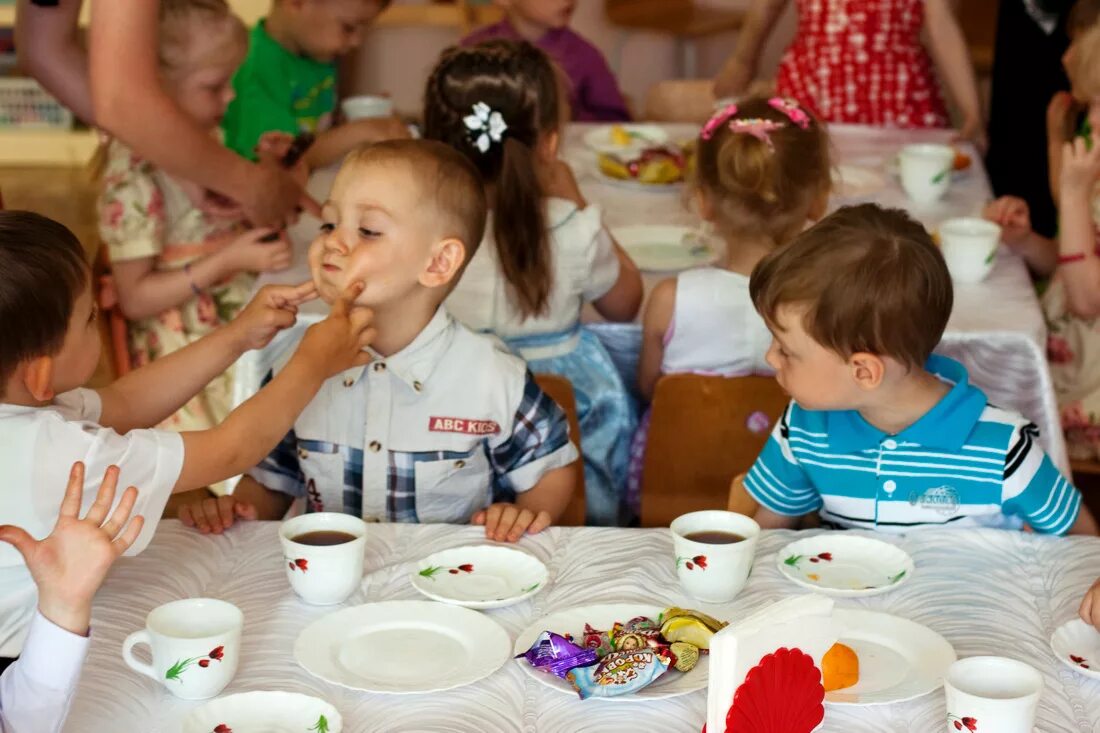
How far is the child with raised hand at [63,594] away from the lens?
3.84 ft

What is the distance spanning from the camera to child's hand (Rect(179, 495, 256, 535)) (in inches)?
63.3

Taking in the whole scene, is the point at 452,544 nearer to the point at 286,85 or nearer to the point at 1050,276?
the point at 1050,276

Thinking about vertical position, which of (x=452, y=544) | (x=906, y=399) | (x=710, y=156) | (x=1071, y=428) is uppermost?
(x=710, y=156)

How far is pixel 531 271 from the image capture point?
2283 millimetres

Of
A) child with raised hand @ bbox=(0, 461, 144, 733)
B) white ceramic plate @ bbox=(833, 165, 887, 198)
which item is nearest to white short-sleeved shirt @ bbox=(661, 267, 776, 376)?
white ceramic plate @ bbox=(833, 165, 887, 198)

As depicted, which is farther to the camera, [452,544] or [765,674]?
[452,544]

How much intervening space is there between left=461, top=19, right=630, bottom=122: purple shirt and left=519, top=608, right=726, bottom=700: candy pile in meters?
2.68

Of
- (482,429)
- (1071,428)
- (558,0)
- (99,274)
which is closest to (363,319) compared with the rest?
(482,429)

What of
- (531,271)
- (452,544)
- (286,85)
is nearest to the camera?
(452,544)

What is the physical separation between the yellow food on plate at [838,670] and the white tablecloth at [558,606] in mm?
36

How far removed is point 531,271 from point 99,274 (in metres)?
0.90

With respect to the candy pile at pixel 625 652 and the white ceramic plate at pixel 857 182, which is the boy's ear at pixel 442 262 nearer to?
the candy pile at pixel 625 652

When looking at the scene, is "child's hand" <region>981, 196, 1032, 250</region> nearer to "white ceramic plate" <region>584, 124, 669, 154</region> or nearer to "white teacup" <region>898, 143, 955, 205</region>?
"white teacup" <region>898, 143, 955, 205</region>

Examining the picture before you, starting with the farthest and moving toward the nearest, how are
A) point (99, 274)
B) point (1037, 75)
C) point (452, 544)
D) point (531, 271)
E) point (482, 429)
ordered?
point (1037, 75) → point (99, 274) → point (531, 271) → point (482, 429) → point (452, 544)
